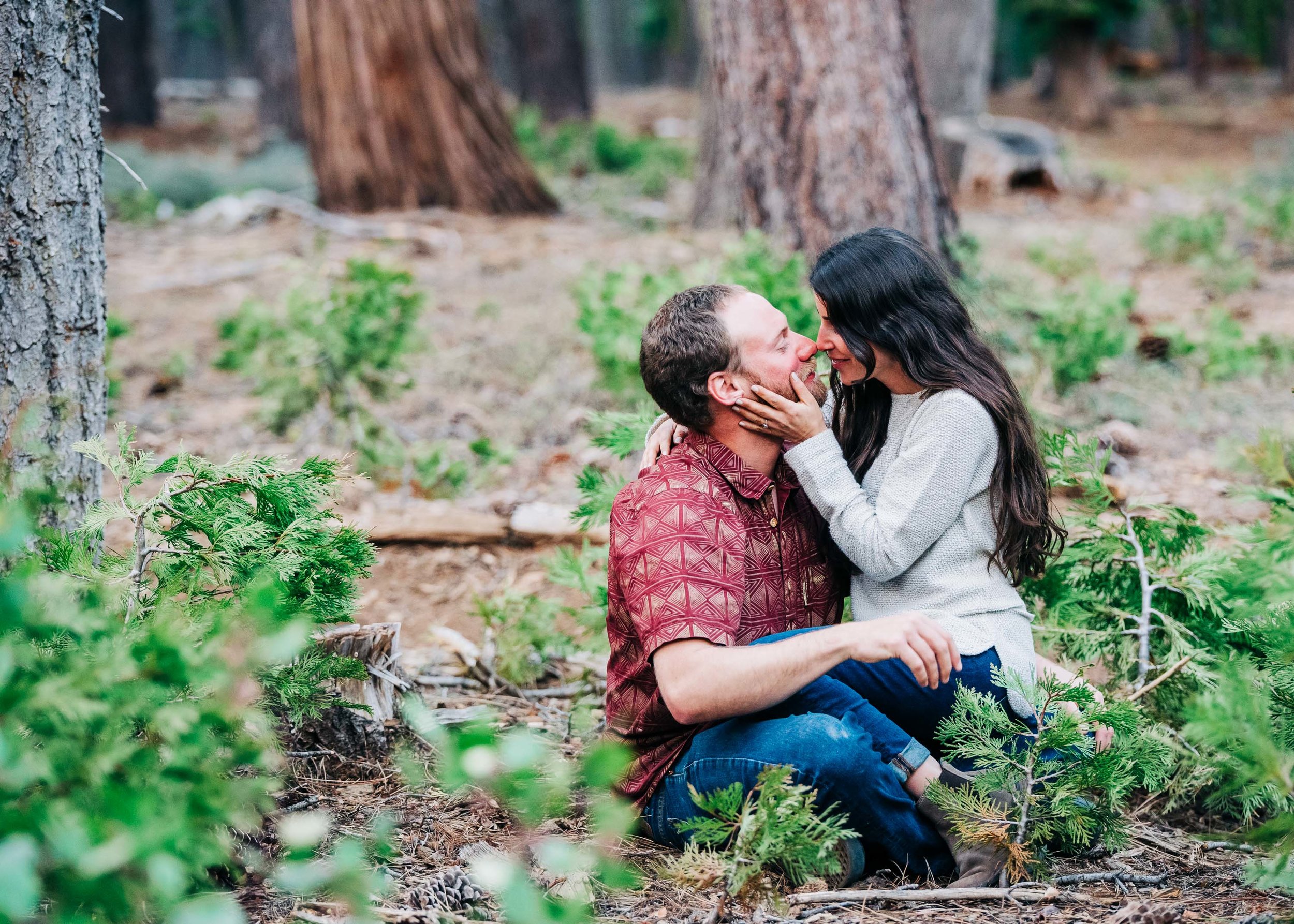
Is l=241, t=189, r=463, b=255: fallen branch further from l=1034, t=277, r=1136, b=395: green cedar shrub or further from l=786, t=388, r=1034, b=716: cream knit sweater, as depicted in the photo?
l=786, t=388, r=1034, b=716: cream knit sweater

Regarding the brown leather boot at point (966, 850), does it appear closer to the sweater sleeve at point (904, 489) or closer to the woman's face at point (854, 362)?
the sweater sleeve at point (904, 489)

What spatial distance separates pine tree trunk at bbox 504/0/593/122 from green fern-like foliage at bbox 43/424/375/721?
1616cm

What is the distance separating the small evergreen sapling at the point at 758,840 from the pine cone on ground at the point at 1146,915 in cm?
53

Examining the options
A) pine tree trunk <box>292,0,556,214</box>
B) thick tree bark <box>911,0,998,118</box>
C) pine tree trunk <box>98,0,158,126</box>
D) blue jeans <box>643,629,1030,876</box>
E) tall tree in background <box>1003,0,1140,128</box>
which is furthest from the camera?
pine tree trunk <box>98,0,158,126</box>

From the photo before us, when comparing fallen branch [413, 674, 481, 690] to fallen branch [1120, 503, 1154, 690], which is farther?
fallen branch [413, 674, 481, 690]

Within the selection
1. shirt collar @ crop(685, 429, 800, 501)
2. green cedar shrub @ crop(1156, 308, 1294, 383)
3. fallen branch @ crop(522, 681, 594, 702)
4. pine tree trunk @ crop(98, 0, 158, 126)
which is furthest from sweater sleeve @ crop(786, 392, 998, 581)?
pine tree trunk @ crop(98, 0, 158, 126)

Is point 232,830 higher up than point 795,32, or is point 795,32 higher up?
point 795,32

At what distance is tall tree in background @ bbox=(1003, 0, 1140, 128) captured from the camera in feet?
60.3

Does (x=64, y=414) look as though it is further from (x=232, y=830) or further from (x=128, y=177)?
(x=128, y=177)

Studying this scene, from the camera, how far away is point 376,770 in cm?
279

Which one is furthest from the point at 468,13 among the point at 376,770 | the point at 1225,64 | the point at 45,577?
the point at 1225,64

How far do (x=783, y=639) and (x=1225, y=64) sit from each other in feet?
113

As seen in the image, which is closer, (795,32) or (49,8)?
(49,8)

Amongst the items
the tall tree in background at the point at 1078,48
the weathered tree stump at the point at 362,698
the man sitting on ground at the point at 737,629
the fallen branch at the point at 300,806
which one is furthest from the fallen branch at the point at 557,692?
the tall tree in background at the point at 1078,48
